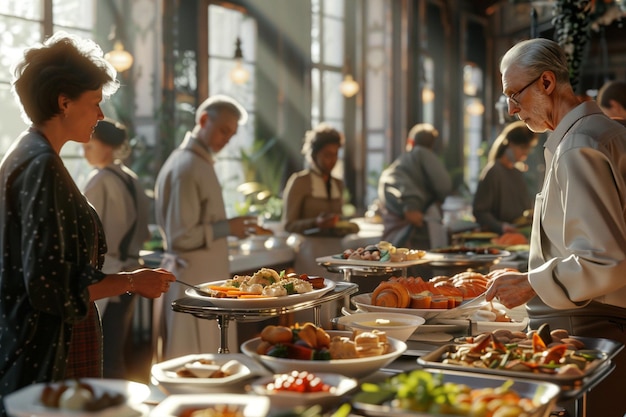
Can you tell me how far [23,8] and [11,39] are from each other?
25 centimetres

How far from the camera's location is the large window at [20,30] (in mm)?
5164

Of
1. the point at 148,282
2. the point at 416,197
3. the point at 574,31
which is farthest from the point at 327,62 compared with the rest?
the point at 148,282

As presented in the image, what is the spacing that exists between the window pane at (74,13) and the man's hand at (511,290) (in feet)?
13.7

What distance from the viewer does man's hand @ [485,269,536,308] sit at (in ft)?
7.20

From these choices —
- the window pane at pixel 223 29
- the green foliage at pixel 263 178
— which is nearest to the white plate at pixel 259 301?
the green foliage at pixel 263 178

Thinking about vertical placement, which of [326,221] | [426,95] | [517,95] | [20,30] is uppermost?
[426,95]

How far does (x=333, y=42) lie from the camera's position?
9102 mm

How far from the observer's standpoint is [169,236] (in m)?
4.32

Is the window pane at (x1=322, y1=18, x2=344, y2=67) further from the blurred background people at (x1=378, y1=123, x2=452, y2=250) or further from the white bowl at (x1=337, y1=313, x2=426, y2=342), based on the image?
the white bowl at (x1=337, y1=313, x2=426, y2=342)

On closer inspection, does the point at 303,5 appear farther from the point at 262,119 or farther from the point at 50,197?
the point at 50,197

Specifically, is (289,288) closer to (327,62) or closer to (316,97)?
(316,97)

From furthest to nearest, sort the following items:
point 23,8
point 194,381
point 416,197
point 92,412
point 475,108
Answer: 1. point 475,108
2. point 416,197
3. point 23,8
4. point 194,381
5. point 92,412

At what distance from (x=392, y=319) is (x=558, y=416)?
0.49 metres

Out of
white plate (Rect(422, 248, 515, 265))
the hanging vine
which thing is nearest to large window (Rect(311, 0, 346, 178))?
the hanging vine
